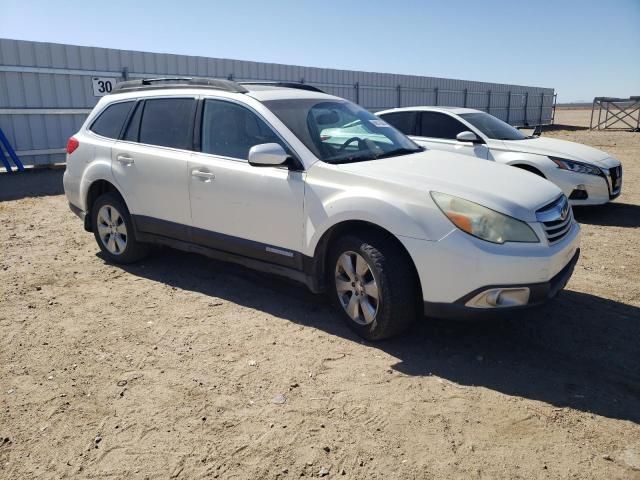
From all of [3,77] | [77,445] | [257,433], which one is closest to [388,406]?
[257,433]

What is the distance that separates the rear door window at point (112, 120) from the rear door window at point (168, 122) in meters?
0.32

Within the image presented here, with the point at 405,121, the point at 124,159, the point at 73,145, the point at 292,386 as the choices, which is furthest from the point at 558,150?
the point at 73,145

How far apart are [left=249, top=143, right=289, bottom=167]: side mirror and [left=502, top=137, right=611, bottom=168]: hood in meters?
4.93

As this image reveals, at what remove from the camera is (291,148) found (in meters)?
3.95

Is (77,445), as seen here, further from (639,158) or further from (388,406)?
(639,158)

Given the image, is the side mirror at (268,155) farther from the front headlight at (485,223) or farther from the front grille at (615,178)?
the front grille at (615,178)

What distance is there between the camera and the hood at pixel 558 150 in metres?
7.38

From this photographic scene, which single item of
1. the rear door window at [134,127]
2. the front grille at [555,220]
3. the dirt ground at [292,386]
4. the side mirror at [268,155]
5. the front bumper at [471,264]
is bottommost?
the dirt ground at [292,386]

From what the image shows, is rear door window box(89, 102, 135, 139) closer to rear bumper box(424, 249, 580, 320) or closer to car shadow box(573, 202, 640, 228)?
rear bumper box(424, 249, 580, 320)

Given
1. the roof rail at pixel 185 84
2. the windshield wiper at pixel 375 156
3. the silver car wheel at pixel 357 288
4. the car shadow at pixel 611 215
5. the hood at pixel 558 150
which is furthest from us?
the hood at pixel 558 150

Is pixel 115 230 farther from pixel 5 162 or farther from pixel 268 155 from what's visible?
pixel 5 162

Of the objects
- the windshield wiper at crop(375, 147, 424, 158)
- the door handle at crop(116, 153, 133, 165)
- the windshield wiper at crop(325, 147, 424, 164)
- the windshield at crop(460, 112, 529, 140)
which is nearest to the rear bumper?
the windshield wiper at crop(325, 147, 424, 164)

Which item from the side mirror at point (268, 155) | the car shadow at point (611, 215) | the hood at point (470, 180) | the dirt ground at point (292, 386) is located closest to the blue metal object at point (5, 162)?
the dirt ground at point (292, 386)

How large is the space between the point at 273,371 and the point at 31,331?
2.03m
